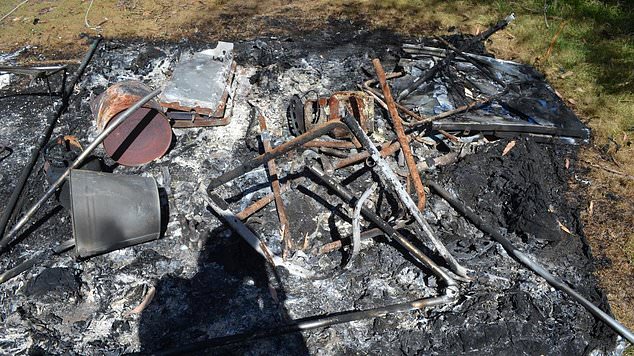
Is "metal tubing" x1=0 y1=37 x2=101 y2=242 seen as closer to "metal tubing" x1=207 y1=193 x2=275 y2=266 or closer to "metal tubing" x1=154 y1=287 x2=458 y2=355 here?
"metal tubing" x1=207 y1=193 x2=275 y2=266

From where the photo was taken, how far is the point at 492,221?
4863mm

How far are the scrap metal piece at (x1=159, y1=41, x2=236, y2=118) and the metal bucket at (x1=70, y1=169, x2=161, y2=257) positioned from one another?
4.73 ft

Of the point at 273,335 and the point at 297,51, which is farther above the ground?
the point at 297,51

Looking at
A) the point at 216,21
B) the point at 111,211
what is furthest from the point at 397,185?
the point at 216,21

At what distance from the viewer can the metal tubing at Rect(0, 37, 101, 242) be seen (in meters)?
4.73

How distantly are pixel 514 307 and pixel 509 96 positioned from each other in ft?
9.87

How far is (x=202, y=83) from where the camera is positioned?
5996 millimetres

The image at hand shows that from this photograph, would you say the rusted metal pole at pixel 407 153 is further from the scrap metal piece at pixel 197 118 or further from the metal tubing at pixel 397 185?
the scrap metal piece at pixel 197 118

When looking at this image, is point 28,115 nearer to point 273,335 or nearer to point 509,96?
point 273,335

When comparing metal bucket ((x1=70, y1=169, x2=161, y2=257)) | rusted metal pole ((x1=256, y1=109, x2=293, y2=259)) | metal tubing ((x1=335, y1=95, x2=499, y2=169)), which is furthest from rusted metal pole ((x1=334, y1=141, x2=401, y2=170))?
metal bucket ((x1=70, y1=169, x2=161, y2=257))

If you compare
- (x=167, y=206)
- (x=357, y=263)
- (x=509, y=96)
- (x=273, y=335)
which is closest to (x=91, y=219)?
(x=167, y=206)

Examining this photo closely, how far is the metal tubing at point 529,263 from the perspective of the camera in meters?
4.02

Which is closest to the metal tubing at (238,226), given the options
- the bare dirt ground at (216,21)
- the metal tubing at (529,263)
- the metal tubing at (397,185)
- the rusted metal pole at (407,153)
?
the metal tubing at (397,185)

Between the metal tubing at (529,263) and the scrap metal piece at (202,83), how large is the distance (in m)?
2.70
